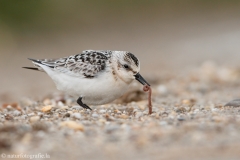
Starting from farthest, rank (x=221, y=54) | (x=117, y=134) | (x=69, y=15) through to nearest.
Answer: (x=69, y=15), (x=221, y=54), (x=117, y=134)

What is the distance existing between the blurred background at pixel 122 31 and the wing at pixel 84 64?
7200mm

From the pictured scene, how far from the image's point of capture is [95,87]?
673 centimetres

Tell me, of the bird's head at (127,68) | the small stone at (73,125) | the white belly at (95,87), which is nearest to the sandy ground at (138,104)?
the small stone at (73,125)

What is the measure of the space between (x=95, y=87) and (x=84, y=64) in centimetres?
54

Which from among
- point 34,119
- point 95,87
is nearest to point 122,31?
point 95,87

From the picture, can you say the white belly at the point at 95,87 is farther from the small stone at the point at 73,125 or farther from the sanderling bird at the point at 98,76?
the small stone at the point at 73,125

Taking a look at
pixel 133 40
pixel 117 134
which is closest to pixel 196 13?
pixel 133 40

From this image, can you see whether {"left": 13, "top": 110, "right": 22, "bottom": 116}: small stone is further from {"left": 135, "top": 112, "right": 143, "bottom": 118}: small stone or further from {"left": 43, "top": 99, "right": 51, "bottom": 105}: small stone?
{"left": 135, "top": 112, "right": 143, "bottom": 118}: small stone

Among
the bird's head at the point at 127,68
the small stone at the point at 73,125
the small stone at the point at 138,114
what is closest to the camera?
the small stone at the point at 73,125

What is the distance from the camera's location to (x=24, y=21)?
2117 centimetres

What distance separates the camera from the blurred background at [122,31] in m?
16.8

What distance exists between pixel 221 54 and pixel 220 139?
37.2 ft

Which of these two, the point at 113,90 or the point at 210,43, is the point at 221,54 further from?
the point at 113,90

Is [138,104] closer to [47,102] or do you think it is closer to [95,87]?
[95,87]
